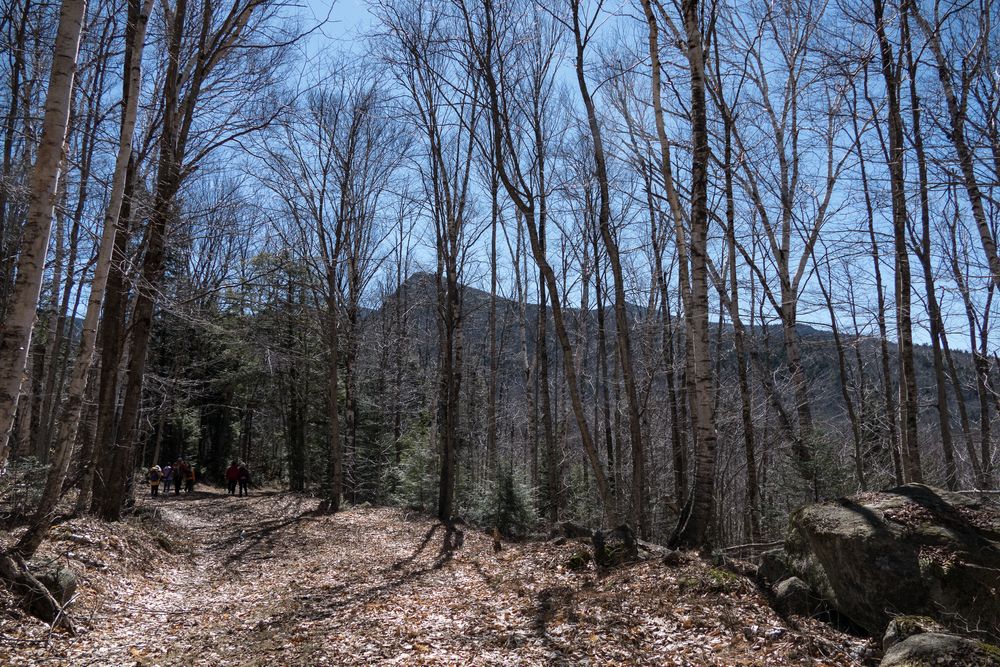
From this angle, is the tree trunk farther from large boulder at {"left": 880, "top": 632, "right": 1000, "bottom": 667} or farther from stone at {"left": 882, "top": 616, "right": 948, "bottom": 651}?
stone at {"left": 882, "top": 616, "right": 948, "bottom": 651}

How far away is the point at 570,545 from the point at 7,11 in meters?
12.5

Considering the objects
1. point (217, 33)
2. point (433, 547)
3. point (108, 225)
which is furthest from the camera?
point (433, 547)

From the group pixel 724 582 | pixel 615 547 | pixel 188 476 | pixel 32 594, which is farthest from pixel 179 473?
pixel 724 582

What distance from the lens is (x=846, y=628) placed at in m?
5.05

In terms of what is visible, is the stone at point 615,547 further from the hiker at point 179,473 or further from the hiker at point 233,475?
the hiker at point 179,473

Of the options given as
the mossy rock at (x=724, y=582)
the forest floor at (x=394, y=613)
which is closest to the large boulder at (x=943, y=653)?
the forest floor at (x=394, y=613)

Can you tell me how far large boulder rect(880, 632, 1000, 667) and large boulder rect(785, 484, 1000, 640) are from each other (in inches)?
34.8

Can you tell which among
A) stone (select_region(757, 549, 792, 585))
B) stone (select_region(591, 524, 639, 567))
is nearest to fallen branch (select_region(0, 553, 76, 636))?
stone (select_region(591, 524, 639, 567))

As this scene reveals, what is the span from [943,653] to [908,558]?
142 cm

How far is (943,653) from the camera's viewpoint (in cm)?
354

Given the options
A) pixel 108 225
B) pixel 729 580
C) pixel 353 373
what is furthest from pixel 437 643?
pixel 353 373

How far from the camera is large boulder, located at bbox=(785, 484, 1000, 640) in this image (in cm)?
454

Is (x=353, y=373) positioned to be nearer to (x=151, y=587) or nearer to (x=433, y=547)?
(x=433, y=547)

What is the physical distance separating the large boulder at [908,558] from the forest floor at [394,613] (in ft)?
1.26
